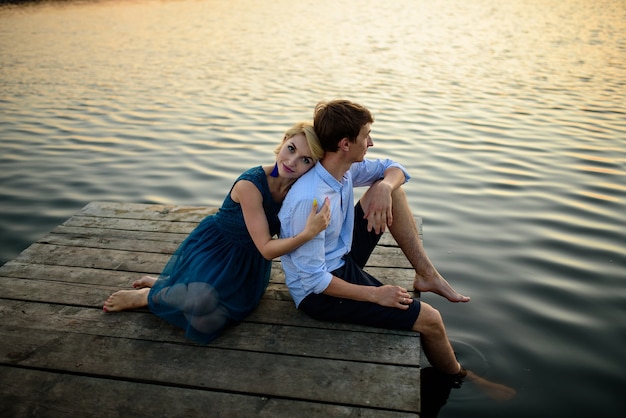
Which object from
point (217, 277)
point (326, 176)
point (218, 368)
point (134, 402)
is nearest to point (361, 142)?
point (326, 176)

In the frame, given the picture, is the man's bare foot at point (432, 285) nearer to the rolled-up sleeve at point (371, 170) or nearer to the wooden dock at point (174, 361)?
the wooden dock at point (174, 361)

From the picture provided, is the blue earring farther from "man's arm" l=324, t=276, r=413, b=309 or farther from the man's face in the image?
"man's arm" l=324, t=276, r=413, b=309

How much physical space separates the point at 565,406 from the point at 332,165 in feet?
6.51

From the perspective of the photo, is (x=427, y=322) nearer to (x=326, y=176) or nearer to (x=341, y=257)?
(x=341, y=257)

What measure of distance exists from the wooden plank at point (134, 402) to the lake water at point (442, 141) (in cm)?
122

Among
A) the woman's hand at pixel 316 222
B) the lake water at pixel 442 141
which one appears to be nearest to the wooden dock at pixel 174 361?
the woman's hand at pixel 316 222

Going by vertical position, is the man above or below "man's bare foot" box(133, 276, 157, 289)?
above

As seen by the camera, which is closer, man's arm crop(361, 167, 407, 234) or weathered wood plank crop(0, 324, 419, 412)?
weathered wood plank crop(0, 324, 419, 412)

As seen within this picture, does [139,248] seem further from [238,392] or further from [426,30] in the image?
[426,30]

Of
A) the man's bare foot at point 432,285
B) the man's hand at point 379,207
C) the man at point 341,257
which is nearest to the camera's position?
the man at point 341,257

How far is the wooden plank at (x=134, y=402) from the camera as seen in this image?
257 cm

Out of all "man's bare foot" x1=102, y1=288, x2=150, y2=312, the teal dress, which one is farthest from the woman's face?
"man's bare foot" x1=102, y1=288, x2=150, y2=312

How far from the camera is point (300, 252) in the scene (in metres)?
3.06

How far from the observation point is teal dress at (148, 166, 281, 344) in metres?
3.13
